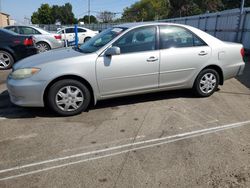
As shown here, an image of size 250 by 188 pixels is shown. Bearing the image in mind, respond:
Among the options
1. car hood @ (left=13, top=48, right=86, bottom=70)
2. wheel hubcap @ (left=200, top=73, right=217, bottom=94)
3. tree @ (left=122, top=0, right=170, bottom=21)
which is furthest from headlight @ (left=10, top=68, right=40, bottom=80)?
tree @ (left=122, top=0, right=170, bottom=21)

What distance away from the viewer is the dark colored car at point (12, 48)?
823cm

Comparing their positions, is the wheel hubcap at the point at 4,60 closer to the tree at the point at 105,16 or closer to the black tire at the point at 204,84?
the black tire at the point at 204,84

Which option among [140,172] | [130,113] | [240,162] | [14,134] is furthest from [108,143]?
[240,162]

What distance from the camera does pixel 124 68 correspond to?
14.7 feet

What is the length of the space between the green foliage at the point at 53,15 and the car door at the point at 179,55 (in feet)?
289

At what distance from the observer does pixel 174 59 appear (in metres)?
4.83

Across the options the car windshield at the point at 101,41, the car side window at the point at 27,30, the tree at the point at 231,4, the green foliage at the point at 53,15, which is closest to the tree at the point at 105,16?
the green foliage at the point at 53,15

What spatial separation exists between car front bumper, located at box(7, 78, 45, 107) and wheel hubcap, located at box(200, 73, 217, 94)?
3.10 metres

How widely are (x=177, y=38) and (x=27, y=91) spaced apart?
2863mm

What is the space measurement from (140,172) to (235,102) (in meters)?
3.05

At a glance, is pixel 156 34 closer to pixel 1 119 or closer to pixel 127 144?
pixel 127 144

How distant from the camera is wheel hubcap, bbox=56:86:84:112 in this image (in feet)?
14.1

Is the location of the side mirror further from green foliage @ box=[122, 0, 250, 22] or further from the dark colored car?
green foliage @ box=[122, 0, 250, 22]

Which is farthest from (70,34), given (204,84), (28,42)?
(204,84)
